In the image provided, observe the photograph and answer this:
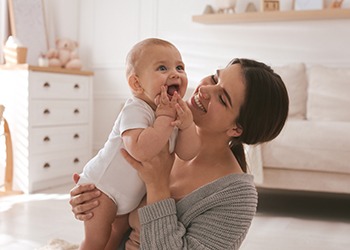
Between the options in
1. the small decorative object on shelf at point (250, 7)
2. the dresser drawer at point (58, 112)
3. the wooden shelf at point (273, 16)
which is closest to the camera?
the dresser drawer at point (58, 112)

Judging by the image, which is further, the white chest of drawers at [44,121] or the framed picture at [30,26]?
the framed picture at [30,26]

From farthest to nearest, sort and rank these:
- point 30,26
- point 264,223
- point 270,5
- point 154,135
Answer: point 30,26 < point 270,5 < point 264,223 < point 154,135

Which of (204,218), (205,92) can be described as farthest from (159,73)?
(204,218)

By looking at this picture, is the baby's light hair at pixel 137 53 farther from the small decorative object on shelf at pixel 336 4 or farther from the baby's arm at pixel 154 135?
the small decorative object on shelf at pixel 336 4

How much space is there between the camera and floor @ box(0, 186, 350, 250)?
2508 millimetres

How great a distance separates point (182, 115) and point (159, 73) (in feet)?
0.44

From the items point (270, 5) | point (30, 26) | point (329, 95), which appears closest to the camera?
point (329, 95)

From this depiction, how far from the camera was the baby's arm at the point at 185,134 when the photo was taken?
115 centimetres

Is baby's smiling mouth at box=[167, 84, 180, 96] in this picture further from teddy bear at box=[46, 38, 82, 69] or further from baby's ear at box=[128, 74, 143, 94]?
teddy bear at box=[46, 38, 82, 69]

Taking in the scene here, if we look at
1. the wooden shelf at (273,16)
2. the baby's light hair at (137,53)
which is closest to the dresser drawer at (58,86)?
the wooden shelf at (273,16)

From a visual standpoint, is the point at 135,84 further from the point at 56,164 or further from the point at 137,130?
the point at 56,164

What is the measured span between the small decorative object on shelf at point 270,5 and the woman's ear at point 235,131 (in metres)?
3.12

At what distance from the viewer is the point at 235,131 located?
1271 millimetres

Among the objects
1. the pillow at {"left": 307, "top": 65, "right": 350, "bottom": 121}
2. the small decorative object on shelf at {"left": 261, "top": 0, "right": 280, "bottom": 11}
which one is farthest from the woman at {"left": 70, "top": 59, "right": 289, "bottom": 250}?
the small decorative object on shelf at {"left": 261, "top": 0, "right": 280, "bottom": 11}
